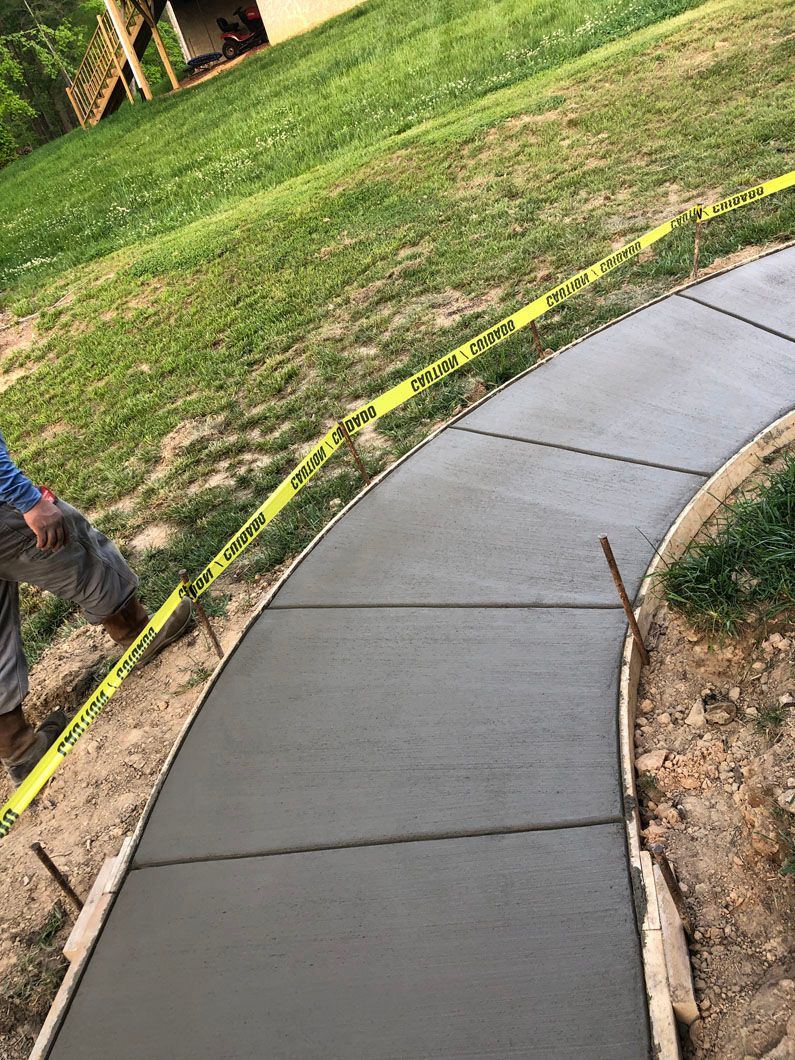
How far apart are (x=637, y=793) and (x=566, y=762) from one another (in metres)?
0.26

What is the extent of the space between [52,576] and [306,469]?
1.48 m

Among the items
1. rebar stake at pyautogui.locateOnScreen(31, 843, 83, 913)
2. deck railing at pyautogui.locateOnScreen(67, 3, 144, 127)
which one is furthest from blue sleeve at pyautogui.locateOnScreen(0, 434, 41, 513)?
deck railing at pyautogui.locateOnScreen(67, 3, 144, 127)

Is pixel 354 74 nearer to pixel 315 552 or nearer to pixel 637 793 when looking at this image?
pixel 315 552

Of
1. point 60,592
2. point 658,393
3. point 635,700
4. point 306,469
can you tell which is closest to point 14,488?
point 60,592

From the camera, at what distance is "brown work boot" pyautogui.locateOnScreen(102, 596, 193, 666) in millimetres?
4480

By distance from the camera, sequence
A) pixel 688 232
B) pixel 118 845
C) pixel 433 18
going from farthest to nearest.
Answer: pixel 433 18
pixel 688 232
pixel 118 845

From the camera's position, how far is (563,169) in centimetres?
884

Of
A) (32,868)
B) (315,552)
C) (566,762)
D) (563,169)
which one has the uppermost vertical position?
(563,169)

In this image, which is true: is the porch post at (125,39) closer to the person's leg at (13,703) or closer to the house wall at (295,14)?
the house wall at (295,14)

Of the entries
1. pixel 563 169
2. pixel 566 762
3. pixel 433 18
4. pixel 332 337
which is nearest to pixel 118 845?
pixel 566 762

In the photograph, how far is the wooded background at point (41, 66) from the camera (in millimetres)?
38281

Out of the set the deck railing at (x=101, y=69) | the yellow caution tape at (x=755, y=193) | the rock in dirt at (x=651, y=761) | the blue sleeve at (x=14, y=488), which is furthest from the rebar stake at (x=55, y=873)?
the deck railing at (x=101, y=69)

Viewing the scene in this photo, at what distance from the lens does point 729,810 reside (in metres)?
2.58

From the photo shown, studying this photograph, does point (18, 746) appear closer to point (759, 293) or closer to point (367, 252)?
point (759, 293)
